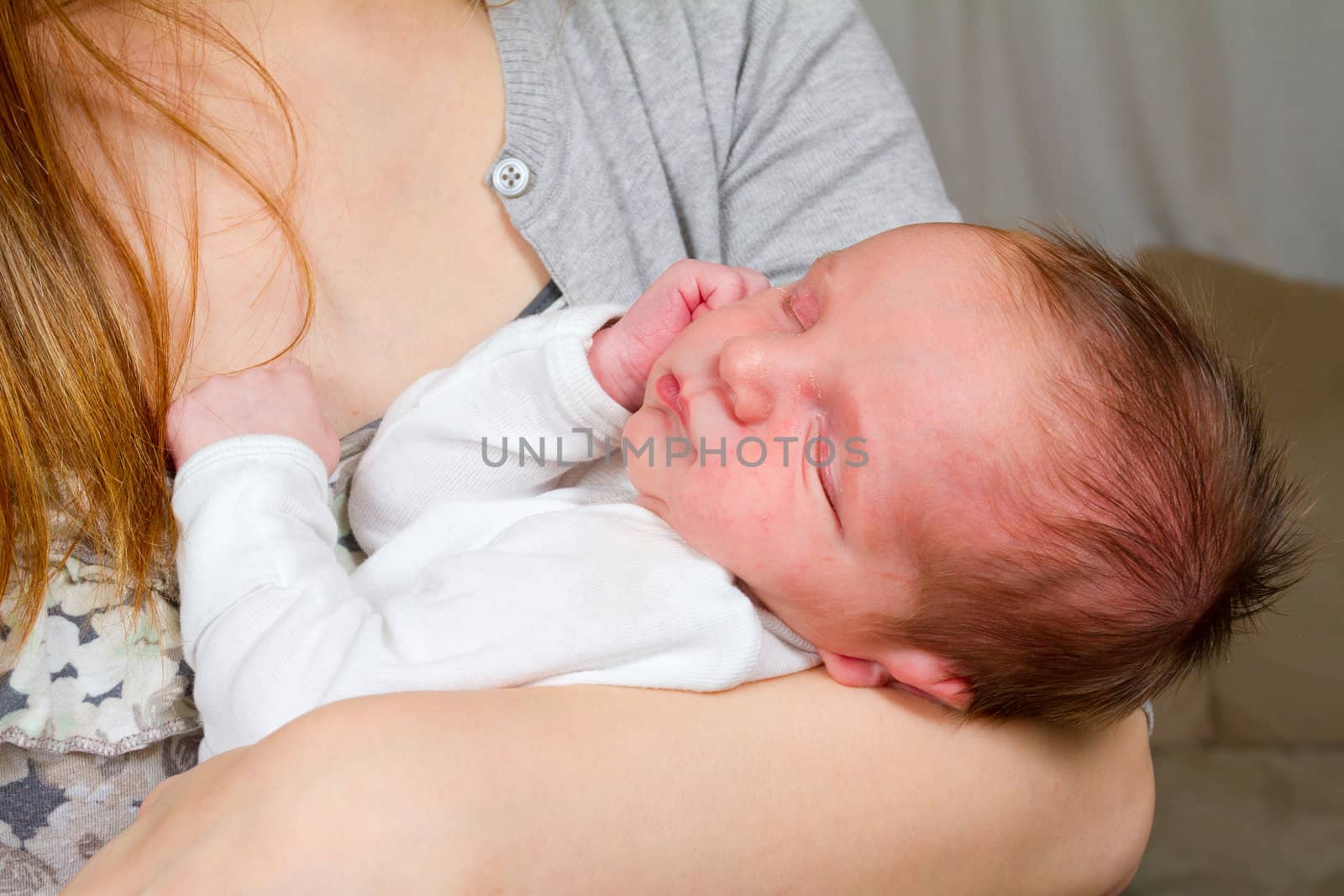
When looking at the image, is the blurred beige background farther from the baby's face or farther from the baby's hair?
the baby's face

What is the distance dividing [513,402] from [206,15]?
51cm

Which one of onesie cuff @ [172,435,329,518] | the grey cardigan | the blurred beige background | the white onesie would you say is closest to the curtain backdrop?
the blurred beige background

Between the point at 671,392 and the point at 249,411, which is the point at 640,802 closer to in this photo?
the point at 671,392

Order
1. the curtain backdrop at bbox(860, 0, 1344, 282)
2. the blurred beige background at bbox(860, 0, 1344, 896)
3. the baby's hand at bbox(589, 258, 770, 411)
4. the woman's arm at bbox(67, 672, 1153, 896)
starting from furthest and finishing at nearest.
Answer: the curtain backdrop at bbox(860, 0, 1344, 282) → the blurred beige background at bbox(860, 0, 1344, 896) → the baby's hand at bbox(589, 258, 770, 411) → the woman's arm at bbox(67, 672, 1153, 896)

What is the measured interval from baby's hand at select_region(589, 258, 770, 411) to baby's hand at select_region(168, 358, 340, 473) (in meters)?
0.28

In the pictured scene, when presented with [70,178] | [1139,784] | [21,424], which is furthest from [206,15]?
[1139,784]

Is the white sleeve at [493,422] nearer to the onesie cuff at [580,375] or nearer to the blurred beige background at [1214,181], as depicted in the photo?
the onesie cuff at [580,375]

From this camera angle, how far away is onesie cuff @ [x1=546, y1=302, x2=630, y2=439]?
1.07 meters

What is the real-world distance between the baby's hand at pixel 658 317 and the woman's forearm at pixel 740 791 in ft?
1.18

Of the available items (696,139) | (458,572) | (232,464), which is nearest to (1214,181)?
(696,139)

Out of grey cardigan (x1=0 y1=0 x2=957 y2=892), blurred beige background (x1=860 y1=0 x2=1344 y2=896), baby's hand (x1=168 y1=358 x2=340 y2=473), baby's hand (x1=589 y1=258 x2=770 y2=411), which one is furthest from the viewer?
blurred beige background (x1=860 y1=0 x2=1344 y2=896)

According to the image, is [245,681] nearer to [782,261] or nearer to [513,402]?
[513,402]

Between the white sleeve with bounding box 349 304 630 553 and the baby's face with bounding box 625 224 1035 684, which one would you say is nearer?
the baby's face with bounding box 625 224 1035 684

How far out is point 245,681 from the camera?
86cm
